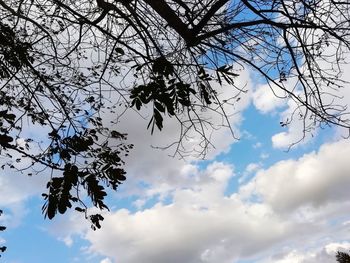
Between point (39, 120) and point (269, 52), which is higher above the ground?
point (269, 52)

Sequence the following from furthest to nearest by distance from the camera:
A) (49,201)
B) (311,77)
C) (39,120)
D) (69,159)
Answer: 1. (311,77)
2. (39,120)
3. (69,159)
4. (49,201)

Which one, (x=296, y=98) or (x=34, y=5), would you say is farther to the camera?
(x=34, y=5)

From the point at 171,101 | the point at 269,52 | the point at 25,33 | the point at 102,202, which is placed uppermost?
the point at 25,33

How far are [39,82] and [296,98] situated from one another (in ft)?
9.91

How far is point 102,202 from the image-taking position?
2.65 m

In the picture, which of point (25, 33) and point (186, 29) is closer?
point (186, 29)

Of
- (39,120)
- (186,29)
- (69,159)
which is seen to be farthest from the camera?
(39,120)

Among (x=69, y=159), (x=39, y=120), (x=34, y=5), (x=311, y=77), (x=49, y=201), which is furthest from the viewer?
(x=34, y=5)

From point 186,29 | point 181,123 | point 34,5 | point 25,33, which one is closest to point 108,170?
point 186,29

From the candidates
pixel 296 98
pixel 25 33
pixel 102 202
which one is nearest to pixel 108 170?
pixel 102 202

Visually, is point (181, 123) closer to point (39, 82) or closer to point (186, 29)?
point (186, 29)

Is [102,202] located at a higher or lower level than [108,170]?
lower

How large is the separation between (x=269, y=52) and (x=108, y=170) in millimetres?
3393

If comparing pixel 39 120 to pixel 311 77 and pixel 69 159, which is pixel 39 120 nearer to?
pixel 69 159
